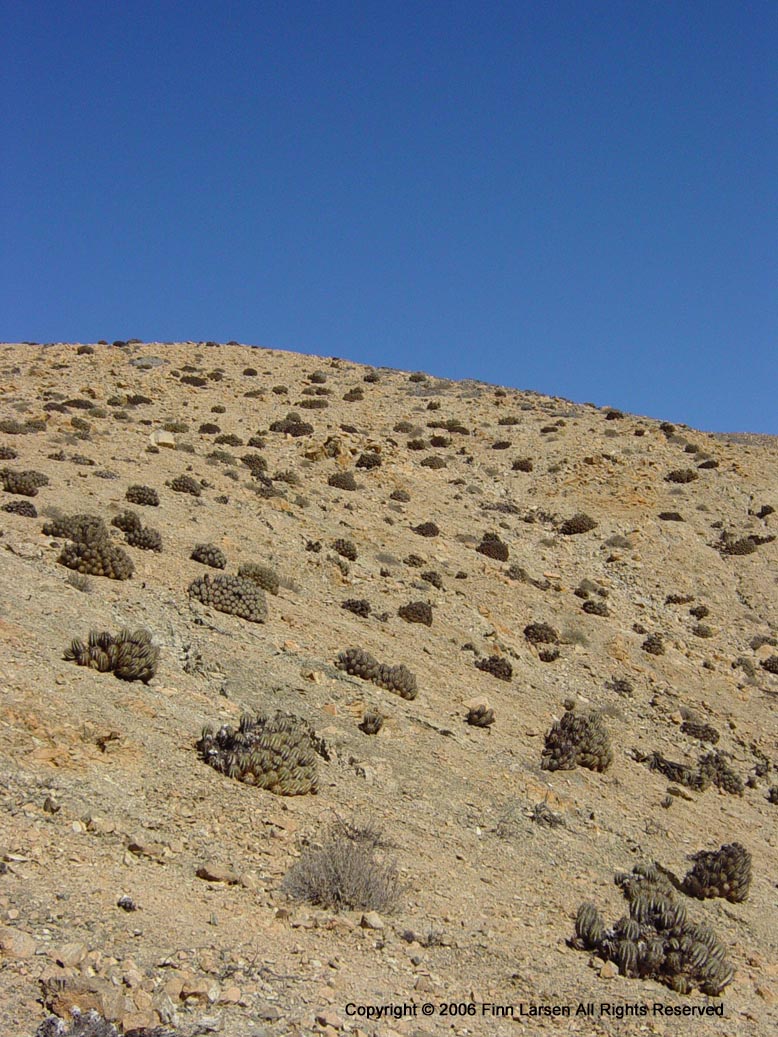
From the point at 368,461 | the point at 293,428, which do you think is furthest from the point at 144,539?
the point at 293,428

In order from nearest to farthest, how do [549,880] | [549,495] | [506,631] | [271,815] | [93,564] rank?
1. [271,815]
2. [549,880]
3. [93,564]
4. [506,631]
5. [549,495]

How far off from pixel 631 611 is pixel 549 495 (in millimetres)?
9513

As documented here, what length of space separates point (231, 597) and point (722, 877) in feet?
Result: 31.9

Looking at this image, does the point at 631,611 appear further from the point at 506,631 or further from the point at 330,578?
the point at 330,578

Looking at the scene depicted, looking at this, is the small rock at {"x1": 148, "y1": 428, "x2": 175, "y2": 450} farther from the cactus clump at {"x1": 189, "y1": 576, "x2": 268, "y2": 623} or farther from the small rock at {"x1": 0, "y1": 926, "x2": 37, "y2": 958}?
the small rock at {"x1": 0, "y1": 926, "x2": 37, "y2": 958}

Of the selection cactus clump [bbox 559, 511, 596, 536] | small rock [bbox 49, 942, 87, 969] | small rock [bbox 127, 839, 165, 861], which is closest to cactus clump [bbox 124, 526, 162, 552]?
small rock [bbox 127, 839, 165, 861]

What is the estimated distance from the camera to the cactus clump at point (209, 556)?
57.1 ft

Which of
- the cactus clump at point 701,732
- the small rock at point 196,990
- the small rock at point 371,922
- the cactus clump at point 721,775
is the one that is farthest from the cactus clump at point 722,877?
the small rock at point 196,990

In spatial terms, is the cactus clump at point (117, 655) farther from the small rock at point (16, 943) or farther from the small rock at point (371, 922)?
the small rock at point (16, 943)

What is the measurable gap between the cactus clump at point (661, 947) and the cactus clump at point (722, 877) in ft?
8.25

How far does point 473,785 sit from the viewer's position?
12203 millimetres

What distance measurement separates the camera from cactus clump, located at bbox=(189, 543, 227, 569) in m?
17.4

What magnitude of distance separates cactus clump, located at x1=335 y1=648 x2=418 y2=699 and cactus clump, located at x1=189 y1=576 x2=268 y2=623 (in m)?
1.92

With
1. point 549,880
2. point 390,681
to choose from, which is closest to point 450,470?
point 390,681
